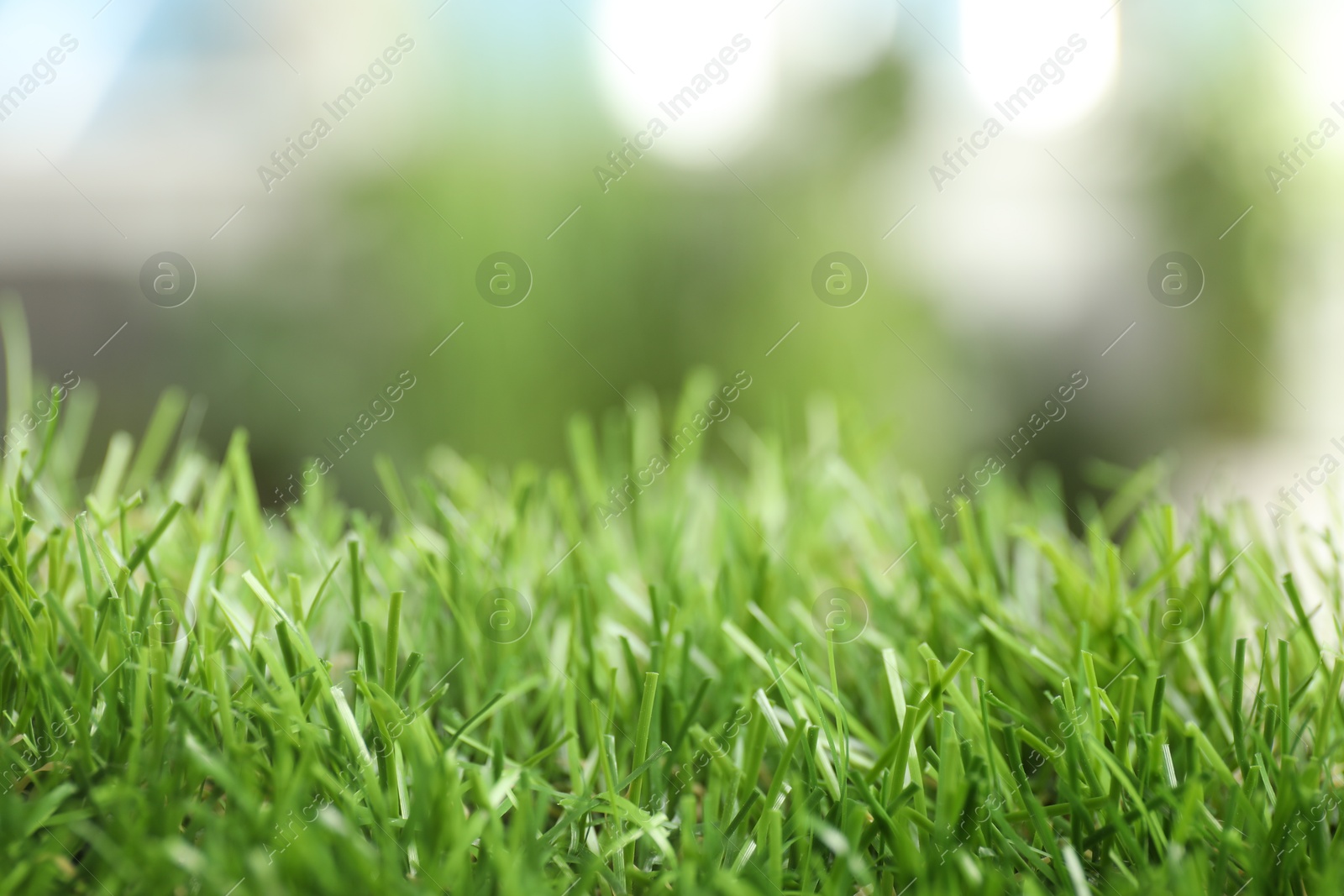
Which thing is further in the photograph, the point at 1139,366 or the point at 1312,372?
the point at 1139,366

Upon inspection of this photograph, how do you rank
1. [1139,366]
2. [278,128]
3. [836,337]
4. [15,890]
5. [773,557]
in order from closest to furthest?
[15,890], [773,557], [836,337], [1139,366], [278,128]

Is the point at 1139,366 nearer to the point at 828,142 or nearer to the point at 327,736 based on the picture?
the point at 828,142

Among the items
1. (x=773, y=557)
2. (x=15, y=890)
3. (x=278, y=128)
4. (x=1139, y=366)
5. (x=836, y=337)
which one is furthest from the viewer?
(x=278, y=128)

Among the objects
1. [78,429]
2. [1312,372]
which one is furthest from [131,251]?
[1312,372]

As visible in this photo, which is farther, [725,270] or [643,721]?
[725,270]

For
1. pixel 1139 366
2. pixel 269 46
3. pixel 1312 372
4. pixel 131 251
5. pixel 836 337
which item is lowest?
pixel 1312 372

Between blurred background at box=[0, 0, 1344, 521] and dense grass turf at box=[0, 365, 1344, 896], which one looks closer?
dense grass turf at box=[0, 365, 1344, 896]

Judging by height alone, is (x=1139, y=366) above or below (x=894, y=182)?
below

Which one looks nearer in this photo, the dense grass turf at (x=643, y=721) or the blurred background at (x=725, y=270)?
the dense grass turf at (x=643, y=721)
